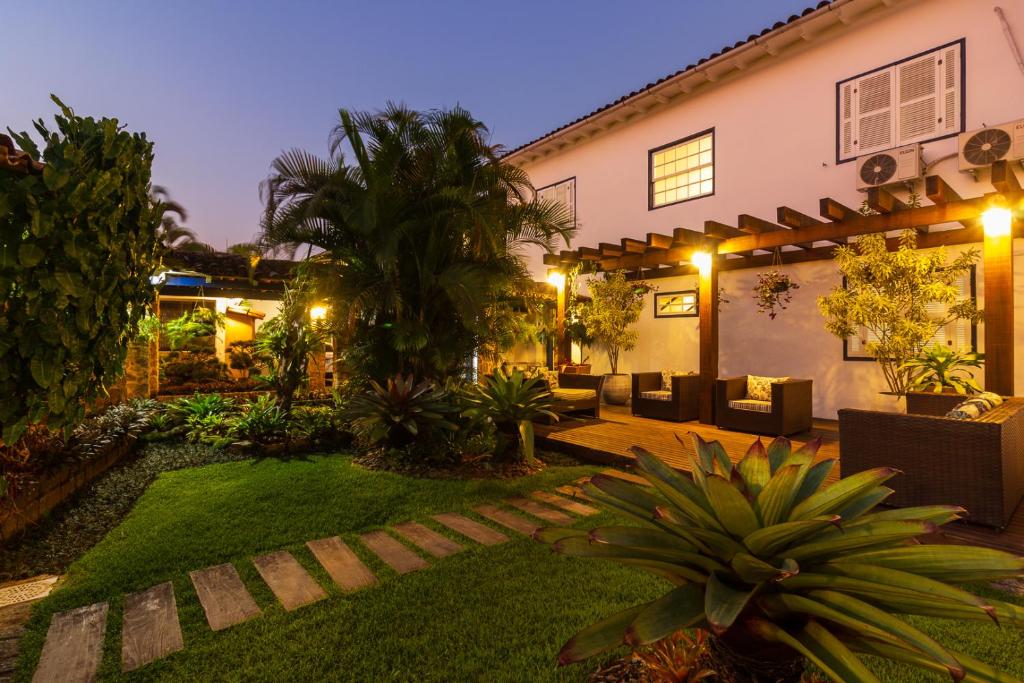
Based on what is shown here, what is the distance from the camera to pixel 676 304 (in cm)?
1061

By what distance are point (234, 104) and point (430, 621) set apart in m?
90.3

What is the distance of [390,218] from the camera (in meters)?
6.06

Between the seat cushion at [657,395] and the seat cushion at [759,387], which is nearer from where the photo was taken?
the seat cushion at [759,387]

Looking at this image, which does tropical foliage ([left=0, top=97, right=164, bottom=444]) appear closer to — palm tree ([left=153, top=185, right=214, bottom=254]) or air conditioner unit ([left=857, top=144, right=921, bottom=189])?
air conditioner unit ([left=857, top=144, right=921, bottom=189])

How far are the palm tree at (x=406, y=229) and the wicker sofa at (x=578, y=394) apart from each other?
1835mm

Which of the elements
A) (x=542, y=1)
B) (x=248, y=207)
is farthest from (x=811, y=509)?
(x=248, y=207)

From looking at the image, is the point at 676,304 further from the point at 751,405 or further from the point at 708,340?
the point at 751,405

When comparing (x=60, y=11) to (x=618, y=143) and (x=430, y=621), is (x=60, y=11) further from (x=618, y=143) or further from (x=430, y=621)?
(x=430, y=621)

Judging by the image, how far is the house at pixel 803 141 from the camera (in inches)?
274

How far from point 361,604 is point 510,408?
311 centimetres

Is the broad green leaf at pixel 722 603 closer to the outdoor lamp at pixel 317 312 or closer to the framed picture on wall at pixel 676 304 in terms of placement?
the outdoor lamp at pixel 317 312

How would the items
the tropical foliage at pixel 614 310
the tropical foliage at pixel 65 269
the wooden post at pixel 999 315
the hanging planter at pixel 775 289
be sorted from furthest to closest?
the tropical foliage at pixel 614 310
the hanging planter at pixel 775 289
the wooden post at pixel 999 315
the tropical foliage at pixel 65 269

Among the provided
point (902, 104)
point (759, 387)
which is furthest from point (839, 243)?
point (759, 387)

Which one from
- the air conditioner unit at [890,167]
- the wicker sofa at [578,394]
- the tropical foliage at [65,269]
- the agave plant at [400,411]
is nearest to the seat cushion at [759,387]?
the wicker sofa at [578,394]
